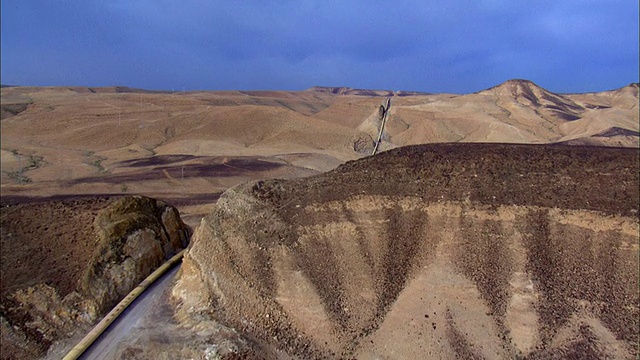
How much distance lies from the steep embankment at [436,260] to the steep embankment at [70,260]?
329 cm

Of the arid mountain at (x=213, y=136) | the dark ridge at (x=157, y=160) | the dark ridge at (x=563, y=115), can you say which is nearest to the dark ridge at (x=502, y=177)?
the arid mountain at (x=213, y=136)

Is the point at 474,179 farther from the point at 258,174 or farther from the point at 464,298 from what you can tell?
the point at 258,174

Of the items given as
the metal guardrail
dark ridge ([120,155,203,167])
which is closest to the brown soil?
the metal guardrail

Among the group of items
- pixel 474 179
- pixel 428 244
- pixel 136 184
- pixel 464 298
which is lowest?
pixel 136 184

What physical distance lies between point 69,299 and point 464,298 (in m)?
14.6

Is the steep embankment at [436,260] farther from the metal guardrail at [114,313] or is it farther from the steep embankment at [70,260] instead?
the steep embankment at [70,260]

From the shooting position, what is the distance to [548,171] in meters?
18.2

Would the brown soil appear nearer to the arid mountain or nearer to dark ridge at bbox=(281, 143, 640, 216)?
dark ridge at bbox=(281, 143, 640, 216)

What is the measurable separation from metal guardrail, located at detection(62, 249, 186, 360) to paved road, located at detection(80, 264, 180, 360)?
0.13m

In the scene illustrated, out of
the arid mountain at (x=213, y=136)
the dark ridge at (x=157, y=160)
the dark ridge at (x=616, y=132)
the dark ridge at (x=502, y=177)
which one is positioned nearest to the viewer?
the dark ridge at (x=502, y=177)

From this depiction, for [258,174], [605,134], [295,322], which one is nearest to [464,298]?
[295,322]

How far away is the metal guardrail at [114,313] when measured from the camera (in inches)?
592

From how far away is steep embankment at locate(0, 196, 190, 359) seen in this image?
1608 cm

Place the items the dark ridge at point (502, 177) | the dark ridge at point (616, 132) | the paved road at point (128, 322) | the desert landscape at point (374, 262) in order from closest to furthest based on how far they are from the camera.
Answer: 1. the desert landscape at point (374, 262)
2. the paved road at point (128, 322)
3. the dark ridge at point (502, 177)
4. the dark ridge at point (616, 132)
